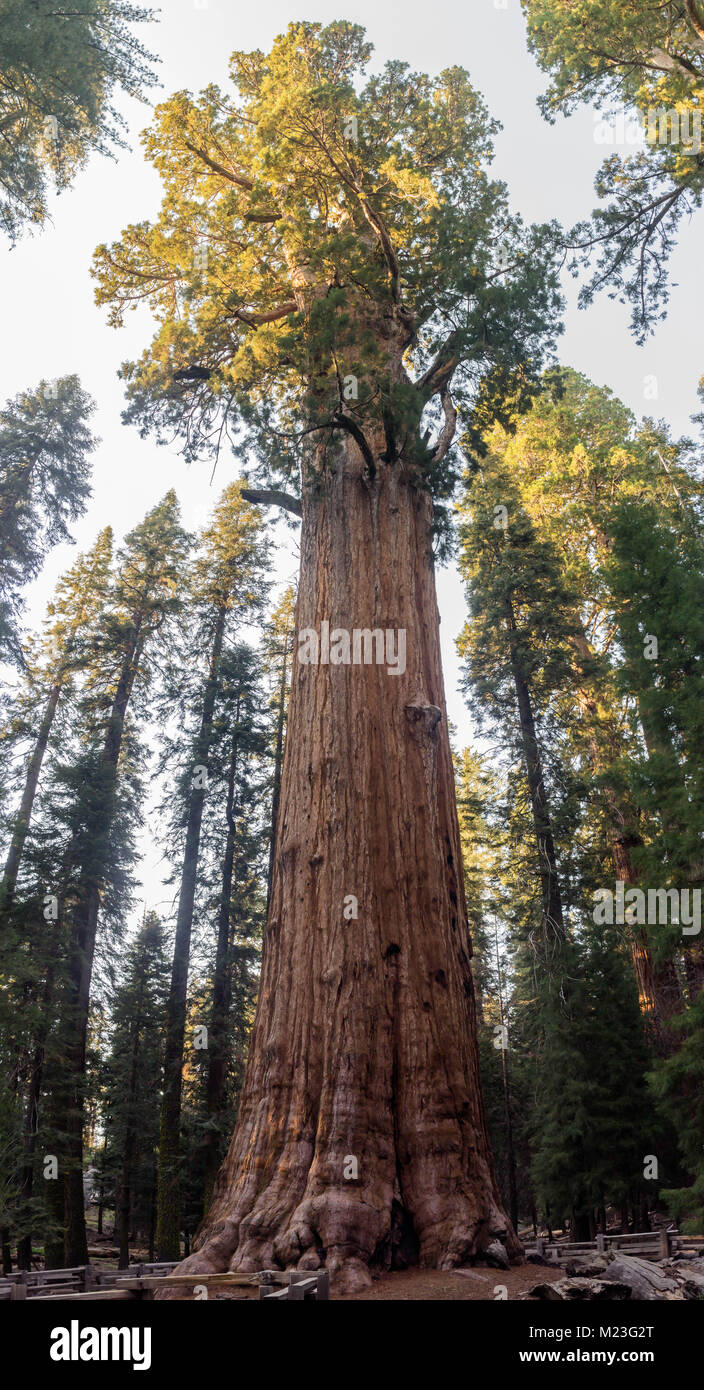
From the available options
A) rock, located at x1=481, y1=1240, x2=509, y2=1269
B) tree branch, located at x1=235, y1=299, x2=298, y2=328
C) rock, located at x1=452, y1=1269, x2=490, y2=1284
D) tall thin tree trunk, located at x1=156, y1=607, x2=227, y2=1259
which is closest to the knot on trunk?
rock, located at x1=481, y1=1240, x2=509, y2=1269

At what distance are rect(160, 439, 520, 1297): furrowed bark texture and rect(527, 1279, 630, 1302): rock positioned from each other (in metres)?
1.42

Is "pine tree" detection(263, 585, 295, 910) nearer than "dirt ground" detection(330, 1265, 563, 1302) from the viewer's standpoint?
No

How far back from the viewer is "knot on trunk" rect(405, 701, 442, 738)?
862 cm

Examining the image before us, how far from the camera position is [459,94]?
12883 millimetres

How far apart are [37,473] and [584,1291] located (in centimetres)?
2093

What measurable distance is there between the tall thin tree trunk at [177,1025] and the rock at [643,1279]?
1247cm

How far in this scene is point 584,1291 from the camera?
480 cm

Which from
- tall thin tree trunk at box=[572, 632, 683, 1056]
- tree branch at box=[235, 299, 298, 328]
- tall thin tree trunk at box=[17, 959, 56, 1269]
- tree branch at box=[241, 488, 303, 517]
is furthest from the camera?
tall thin tree trunk at box=[17, 959, 56, 1269]

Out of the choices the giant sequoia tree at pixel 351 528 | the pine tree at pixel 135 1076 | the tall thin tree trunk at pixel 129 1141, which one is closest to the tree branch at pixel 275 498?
the giant sequoia tree at pixel 351 528

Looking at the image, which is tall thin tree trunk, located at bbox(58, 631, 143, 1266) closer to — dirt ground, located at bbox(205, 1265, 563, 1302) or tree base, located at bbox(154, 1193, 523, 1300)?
tree base, located at bbox(154, 1193, 523, 1300)

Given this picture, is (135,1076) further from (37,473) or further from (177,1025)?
(37,473)

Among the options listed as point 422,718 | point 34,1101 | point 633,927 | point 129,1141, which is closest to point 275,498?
point 422,718
